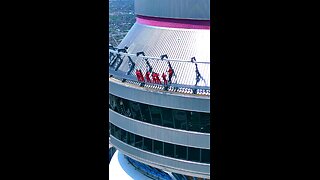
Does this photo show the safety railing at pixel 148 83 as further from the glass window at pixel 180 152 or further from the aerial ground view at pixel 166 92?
the glass window at pixel 180 152

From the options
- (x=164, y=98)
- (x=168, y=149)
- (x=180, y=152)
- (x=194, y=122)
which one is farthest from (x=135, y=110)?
(x=194, y=122)

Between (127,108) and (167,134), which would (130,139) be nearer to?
(127,108)

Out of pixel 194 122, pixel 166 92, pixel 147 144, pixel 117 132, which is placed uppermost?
pixel 166 92

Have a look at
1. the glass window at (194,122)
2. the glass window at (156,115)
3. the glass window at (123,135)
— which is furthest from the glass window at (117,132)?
the glass window at (194,122)

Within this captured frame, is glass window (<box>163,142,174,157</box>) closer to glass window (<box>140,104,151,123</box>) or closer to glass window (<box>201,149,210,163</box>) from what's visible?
glass window (<box>140,104,151,123</box>)

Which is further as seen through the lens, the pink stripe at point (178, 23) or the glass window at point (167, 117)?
the pink stripe at point (178, 23)

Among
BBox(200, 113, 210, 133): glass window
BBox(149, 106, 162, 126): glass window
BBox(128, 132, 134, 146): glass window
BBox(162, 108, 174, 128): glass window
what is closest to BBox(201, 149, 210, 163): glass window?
BBox(200, 113, 210, 133): glass window
